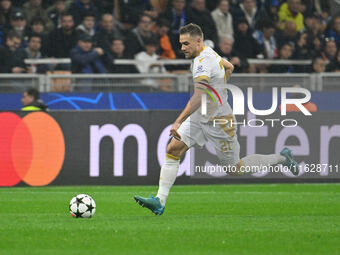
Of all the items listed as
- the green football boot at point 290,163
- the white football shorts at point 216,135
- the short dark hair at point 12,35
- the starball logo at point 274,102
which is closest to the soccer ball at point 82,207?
the white football shorts at point 216,135

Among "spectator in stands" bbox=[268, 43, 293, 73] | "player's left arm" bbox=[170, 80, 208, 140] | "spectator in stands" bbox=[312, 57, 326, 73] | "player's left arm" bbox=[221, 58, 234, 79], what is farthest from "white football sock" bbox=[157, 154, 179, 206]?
"spectator in stands" bbox=[312, 57, 326, 73]

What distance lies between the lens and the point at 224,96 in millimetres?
9938

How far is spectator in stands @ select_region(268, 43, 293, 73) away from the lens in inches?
695

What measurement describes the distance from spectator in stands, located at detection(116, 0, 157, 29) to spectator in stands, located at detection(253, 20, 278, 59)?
2.41 meters

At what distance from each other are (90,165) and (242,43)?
17.1 feet

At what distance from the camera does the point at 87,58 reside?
16.6 metres

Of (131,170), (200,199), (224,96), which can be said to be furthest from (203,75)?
(131,170)

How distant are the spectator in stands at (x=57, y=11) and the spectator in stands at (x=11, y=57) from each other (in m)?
1.25

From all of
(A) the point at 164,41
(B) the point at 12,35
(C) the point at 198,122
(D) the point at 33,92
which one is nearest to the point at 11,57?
(B) the point at 12,35

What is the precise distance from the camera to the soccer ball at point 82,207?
369 inches

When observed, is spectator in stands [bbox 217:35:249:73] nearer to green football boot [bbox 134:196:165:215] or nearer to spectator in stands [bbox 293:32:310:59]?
spectator in stands [bbox 293:32:310:59]

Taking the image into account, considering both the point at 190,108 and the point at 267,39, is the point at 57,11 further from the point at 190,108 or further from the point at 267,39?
the point at 190,108

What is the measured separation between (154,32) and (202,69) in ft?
27.7

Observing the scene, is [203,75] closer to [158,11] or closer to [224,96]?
[224,96]
